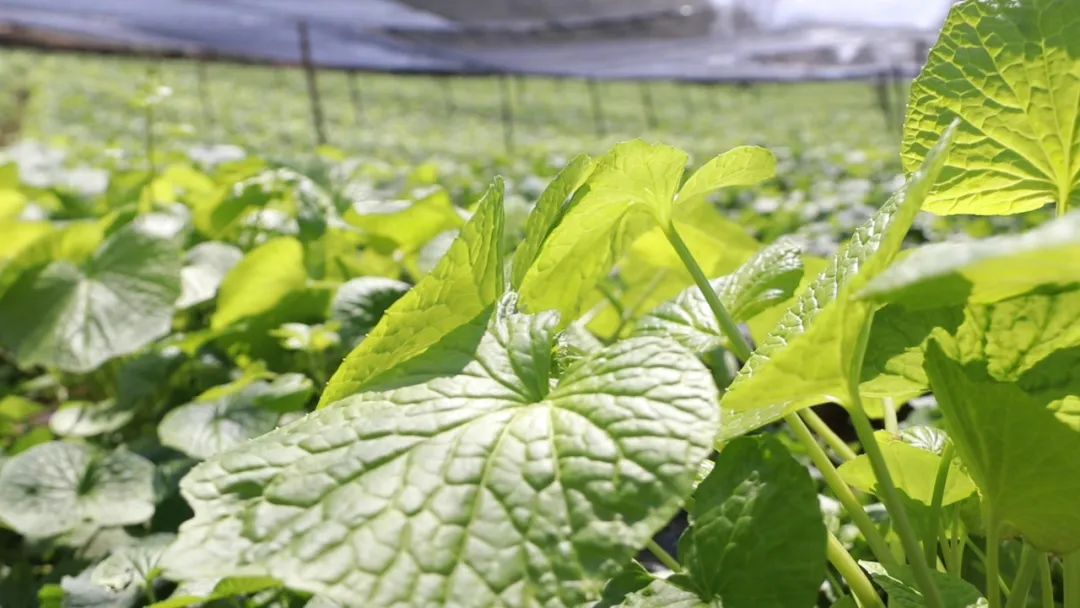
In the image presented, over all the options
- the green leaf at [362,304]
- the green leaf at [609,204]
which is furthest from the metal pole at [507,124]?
the green leaf at [609,204]

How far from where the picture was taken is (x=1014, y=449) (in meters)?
0.38

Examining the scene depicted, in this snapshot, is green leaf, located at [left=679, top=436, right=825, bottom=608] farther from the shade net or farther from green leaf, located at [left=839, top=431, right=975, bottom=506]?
the shade net

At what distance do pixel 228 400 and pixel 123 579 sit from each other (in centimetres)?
20

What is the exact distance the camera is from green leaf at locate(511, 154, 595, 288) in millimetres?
467

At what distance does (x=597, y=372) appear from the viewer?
38cm

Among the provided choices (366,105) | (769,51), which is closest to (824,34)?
(769,51)

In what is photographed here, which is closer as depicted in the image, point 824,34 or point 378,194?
point 378,194

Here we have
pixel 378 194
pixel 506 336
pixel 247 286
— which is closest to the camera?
pixel 506 336

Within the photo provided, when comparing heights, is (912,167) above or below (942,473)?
above

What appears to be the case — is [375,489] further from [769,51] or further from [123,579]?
[769,51]

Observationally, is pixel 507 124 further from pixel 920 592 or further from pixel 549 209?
pixel 920 592

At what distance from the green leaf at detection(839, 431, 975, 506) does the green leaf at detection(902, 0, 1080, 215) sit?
0.14 metres

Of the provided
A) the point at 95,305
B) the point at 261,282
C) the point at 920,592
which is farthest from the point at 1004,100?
the point at 95,305

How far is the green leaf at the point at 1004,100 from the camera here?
45cm
